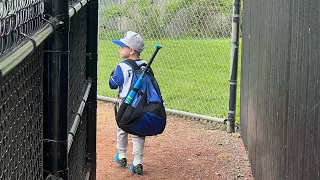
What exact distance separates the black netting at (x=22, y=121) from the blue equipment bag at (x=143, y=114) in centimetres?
380

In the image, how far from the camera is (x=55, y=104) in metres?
2.76

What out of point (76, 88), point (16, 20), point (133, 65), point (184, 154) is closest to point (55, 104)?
point (16, 20)

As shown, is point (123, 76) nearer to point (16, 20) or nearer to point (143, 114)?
point (143, 114)

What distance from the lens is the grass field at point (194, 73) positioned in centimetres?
986

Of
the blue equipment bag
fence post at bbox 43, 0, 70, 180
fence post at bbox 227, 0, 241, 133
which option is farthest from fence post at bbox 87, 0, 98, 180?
fence post at bbox 227, 0, 241, 133

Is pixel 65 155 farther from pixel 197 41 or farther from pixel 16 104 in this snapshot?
pixel 197 41

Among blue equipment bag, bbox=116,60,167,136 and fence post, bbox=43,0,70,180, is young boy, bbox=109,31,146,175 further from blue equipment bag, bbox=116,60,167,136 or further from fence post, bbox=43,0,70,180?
fence post, bbox=43,0,70,180

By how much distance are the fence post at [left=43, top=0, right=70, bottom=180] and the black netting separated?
6cm

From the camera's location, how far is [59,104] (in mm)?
2764

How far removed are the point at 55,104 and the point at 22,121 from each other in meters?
0.51

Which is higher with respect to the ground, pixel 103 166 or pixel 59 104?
pixel 59 104

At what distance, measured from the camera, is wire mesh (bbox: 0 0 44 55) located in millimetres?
1880

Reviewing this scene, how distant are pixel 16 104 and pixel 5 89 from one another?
0.20 m

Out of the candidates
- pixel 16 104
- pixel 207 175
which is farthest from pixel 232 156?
pixel 16 104
